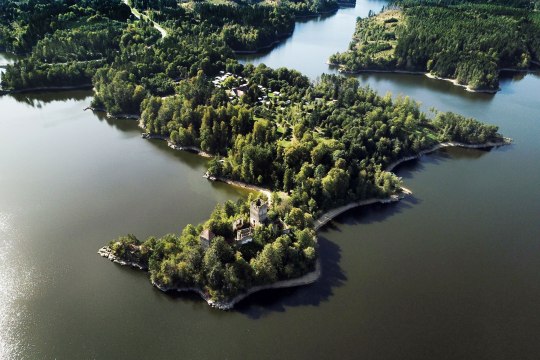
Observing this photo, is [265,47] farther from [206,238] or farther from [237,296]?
[237,296]

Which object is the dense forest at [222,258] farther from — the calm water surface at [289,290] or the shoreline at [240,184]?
the shoreline at [240,184]

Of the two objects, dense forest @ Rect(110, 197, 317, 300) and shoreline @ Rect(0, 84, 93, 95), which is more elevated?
shoreline @ Rect(0, 84, 93, 95)

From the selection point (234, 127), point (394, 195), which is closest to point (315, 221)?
point (394, 195)

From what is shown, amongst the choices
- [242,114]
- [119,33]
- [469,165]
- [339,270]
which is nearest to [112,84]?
[242,114]

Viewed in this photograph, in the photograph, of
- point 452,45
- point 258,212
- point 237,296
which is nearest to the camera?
point 237,296

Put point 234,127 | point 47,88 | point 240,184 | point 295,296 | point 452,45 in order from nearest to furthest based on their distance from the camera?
point 295,296
point 240,184
point 234,127
point 47,88
point 452,45

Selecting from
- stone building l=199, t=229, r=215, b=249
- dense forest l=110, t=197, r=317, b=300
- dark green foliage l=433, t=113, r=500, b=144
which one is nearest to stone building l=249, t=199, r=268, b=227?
dense forest l=110, t=197, r=317, b=300

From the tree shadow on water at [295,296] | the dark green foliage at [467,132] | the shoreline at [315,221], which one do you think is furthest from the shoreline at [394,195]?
the tree shadow on water at [295,296]

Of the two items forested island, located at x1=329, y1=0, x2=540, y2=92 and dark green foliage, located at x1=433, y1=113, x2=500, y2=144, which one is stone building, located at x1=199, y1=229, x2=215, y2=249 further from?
forested island, located at x1=329, y1=0, x2=540, y2=92
